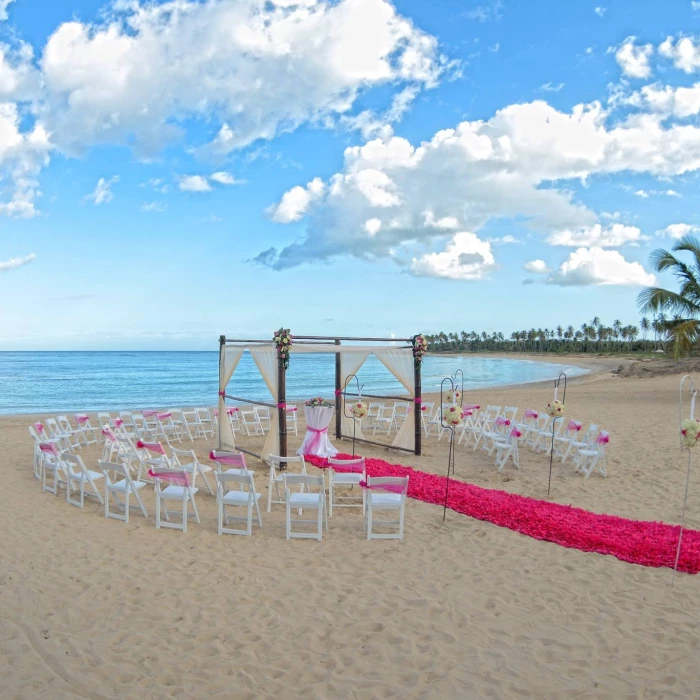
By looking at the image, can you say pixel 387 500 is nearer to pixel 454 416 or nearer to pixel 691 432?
pixel 454 416

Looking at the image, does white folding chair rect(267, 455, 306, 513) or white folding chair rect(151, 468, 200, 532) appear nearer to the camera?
white folding chair rect(151, 468, 200, 532)

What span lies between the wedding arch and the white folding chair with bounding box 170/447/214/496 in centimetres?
113

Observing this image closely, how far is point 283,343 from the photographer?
9.24 m

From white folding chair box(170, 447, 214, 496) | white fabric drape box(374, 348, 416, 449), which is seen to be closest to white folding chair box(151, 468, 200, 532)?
white folding chair box(170, 447, 214, 496)

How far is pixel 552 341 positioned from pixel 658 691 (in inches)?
4165

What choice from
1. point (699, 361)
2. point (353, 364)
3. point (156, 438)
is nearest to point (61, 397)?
point (156, 438)

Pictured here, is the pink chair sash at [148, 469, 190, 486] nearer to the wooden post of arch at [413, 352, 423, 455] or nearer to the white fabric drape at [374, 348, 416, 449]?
the white fabric drape at [374, 348, 416, 449]

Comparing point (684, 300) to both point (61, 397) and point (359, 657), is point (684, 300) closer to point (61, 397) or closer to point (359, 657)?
point (359, 657)

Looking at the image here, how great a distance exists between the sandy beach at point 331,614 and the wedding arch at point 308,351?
2.86m

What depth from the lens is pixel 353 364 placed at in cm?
1162

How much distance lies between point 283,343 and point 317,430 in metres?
1.71

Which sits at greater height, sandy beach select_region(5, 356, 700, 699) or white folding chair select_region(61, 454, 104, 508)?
white folding chair select_region(61, 454, 104, 508)

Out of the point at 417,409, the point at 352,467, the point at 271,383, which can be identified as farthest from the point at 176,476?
the point at 417,409

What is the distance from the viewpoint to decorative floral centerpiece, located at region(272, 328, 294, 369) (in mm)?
9227
